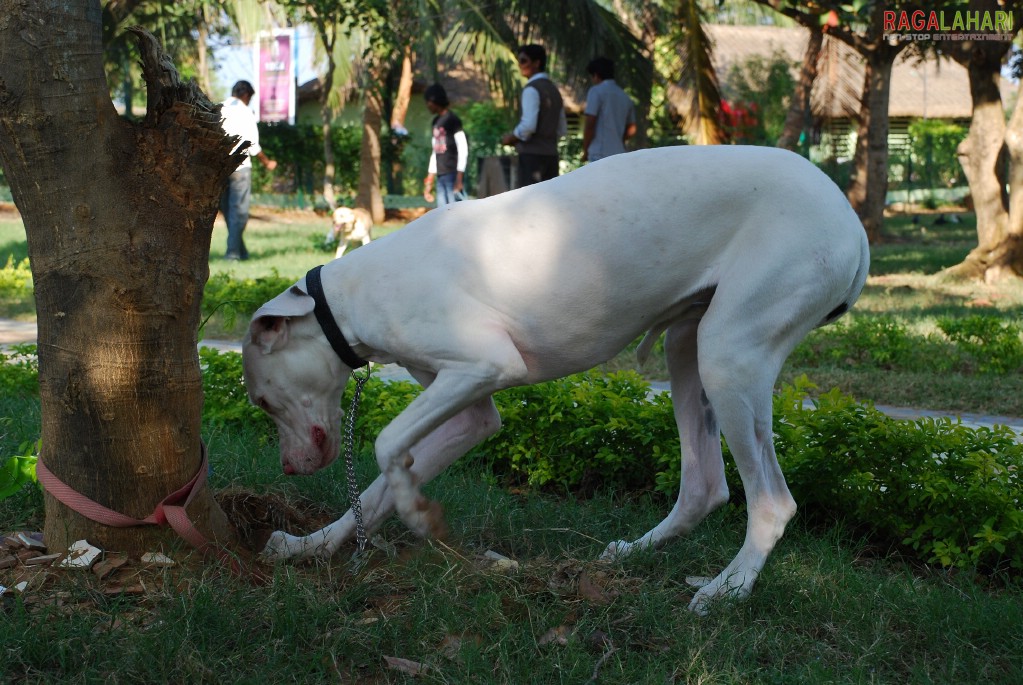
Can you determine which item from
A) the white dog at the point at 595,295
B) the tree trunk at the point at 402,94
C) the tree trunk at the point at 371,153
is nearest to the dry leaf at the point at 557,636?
the white dog at the point at 595,295

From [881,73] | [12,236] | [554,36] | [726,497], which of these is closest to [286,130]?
[12,236]

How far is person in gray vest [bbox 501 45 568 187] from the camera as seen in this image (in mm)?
9914

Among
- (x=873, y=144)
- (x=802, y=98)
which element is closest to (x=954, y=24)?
(x=873, y=144)

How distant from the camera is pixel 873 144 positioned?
15.7 m

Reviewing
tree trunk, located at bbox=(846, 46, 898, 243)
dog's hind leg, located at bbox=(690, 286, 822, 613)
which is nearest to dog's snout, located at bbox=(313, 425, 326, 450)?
dog's hind leg, located at bbox=(690, 286, 822, 613)

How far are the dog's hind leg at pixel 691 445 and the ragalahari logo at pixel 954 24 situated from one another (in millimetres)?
7787

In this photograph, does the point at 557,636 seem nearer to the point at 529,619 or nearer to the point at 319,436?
the point at 529,619

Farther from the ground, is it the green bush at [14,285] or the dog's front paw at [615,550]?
the dog's front paw at [615,550]

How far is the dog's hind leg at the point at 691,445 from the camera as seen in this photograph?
3.80 meters

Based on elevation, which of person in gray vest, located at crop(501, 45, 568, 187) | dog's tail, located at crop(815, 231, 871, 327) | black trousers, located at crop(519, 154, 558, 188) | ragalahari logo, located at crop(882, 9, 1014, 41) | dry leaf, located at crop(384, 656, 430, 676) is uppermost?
ragalahari logo, located at crop(882, 9, 1014, 41)

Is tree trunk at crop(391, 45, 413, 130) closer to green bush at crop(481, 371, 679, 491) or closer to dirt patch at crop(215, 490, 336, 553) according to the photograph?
green bush at crop(481, 371, 679, 491)

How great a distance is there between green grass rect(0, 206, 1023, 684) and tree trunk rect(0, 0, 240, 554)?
34 centimetres

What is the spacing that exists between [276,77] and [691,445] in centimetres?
2172

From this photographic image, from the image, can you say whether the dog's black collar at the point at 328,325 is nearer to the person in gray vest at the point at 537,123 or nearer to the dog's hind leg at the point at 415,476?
the dog's hind leg at the point at 415,476
